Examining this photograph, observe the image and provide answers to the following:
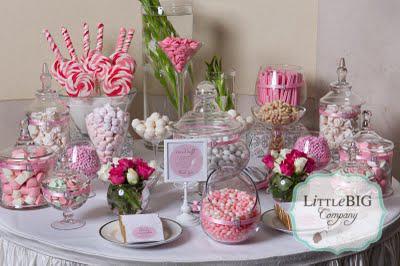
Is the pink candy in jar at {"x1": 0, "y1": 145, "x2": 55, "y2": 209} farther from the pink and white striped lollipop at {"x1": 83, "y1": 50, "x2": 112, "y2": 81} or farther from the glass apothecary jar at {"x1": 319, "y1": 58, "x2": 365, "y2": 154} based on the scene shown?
the glass apothecary jar at {"x1": 319, "y1": 58, "x2": 365, "y2": 154}

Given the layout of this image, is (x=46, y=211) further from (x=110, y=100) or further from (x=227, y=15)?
(x=227, y=15)

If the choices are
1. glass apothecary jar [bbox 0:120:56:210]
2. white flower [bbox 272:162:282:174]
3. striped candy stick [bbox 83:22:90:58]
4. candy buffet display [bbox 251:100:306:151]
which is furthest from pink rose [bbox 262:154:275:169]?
striped candy stick [bbox 83:22:90:58]

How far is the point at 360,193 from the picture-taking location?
1834mm

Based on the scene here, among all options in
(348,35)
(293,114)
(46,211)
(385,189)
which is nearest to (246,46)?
(348,35)

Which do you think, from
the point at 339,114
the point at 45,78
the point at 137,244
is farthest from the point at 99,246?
the point at 339,114

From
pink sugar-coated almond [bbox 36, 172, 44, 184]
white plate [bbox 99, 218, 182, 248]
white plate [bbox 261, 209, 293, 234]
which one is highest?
pink sugar-coated almond [bbox 36, 172, 44, 184]

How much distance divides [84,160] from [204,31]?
0.93 meters

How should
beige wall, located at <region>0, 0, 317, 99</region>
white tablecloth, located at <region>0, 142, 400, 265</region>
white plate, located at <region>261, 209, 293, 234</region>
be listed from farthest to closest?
beige wall, located at <region>0, 0, 317, 99</region>
white plate, located at <region>261, 209, 293, 234</region>
white tablecloth, located at <region>0, 142, 400, 265</region>

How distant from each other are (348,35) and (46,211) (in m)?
1.31

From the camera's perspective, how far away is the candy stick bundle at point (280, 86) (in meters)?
2.38

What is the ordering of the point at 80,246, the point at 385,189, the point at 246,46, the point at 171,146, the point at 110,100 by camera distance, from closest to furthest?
the point at 80,246, the point at 171,146, the point at 385,189, the point at 110,100, the point at 246,46

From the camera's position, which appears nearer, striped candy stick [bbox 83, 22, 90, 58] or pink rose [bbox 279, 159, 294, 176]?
pink rose [bbox 279, 159, 294, 176]

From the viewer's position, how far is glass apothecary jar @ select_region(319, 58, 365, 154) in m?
2.21

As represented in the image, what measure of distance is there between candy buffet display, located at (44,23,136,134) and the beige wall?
8.6 inches
